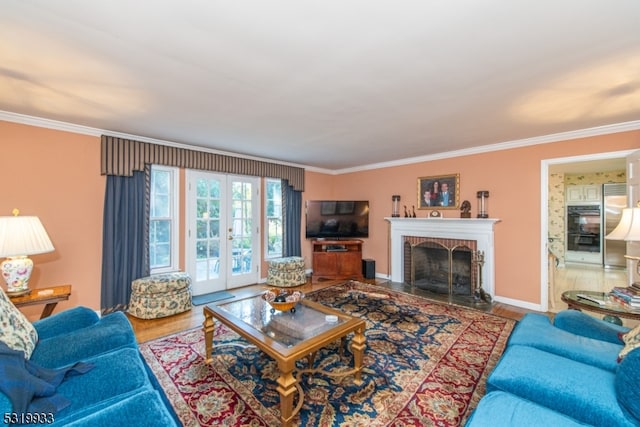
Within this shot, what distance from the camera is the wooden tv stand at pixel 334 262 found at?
16.9 ft

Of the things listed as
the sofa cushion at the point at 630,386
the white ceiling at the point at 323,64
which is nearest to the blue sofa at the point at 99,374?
the white ceiling at the point at 323,64

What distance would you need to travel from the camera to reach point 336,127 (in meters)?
3.23

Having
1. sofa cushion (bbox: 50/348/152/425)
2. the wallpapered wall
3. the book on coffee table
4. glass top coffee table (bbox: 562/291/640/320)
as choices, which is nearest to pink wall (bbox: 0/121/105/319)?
sofa cushion (bbox: 50/348/152/425)

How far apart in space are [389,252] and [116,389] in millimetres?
4631

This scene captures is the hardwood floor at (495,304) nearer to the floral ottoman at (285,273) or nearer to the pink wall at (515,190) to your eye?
the floral ottoman at (285,273)

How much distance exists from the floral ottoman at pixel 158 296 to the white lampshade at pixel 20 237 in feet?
3.66

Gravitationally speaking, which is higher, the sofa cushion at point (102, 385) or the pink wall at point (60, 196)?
the pink wall at point (60, 196)

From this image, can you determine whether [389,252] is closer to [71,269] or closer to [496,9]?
[496,9]

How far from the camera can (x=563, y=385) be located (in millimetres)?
1323

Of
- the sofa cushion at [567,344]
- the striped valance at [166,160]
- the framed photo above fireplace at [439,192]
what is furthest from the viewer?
the framed photo above fireplace at [439,192]

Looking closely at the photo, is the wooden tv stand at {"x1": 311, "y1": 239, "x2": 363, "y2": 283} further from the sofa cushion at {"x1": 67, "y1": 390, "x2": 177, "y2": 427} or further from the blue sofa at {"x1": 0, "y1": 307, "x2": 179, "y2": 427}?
the sofa cushion at {"x1": 67, "y1": 390, "x2": 177, "y2": 427}

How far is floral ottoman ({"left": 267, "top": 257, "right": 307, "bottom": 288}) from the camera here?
471 centimetres

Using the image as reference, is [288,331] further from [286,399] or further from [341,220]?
[341,220]

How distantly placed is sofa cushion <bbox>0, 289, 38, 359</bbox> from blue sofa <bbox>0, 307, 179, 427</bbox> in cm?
6
